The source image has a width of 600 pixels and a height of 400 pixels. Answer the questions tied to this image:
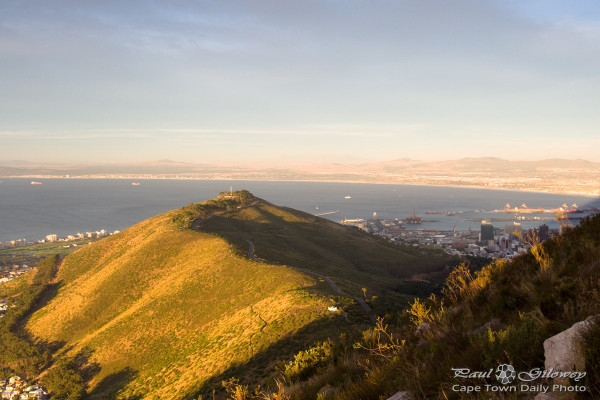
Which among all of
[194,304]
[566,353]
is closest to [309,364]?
[566,353]

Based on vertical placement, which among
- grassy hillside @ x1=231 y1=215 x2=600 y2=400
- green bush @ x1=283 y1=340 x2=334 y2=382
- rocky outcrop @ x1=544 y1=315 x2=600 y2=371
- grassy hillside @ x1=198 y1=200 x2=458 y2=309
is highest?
rocky outcrop @ x1=544 y1=315 x2=600 y2=371

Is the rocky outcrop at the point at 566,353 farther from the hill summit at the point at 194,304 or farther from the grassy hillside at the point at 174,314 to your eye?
the grassy hillside at the point at 174,314

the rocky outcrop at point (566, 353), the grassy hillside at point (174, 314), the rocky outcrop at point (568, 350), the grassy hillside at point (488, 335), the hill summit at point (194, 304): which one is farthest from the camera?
the grassy hillside at point (174, 314)

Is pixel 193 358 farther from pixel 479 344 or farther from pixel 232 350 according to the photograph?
pixel 479 344

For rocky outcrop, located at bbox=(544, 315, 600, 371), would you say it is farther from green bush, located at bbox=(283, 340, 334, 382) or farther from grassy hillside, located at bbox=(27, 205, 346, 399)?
grassy hillside, located at bbox=(27, 205, 346, 399)

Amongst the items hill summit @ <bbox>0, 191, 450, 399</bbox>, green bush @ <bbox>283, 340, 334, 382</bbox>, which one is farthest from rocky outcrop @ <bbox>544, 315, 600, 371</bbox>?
hill summit @ <bbox>0, 191, 450, 399</bbox>

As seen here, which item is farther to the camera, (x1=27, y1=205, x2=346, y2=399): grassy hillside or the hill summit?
(x1=27, y1=205, x2=346, y2=399): grassy hillside

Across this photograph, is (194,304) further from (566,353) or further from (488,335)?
(566,353)

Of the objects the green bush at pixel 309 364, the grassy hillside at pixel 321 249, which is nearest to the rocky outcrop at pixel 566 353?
the green bush at pixel 309 364

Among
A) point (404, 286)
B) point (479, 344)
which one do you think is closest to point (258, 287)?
point (404, 286)
